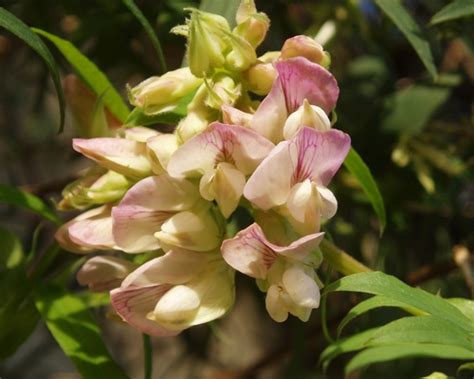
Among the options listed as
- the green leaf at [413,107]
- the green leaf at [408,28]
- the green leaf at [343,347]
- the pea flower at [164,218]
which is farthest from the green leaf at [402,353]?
the green leaf at [413,107]

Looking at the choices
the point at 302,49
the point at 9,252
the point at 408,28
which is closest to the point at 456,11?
the point at 408,28

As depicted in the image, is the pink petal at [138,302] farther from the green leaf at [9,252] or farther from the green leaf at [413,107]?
the green leaf at [413,107]

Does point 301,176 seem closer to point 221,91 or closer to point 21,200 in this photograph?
point 221,91

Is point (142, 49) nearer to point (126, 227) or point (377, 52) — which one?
point (377, 52)

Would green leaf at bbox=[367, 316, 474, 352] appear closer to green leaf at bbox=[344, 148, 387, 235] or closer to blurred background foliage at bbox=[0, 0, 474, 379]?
green leaf at bbox=[344, 148, 387, 235]

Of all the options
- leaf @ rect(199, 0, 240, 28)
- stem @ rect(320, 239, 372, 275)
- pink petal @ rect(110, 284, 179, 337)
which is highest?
leaf @ rect(199, 0, 240, 28)

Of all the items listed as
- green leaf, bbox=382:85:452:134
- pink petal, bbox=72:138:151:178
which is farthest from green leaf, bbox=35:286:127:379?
green leaf, bbox=382:85:452:134
